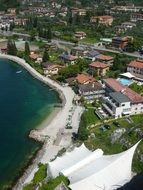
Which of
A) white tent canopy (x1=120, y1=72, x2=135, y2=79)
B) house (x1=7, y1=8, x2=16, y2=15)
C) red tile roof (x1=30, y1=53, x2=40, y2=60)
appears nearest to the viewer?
white tent canopy (x1=120, y1=72, x2=135, y2=79)

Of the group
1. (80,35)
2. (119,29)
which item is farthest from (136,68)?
(119,29)

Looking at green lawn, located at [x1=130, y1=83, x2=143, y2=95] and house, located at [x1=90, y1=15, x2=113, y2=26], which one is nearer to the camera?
green lawn, located at [x1=130, y1=83, x2=143, y2=95]

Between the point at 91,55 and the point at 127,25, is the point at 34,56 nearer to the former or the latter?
the point at 91,55

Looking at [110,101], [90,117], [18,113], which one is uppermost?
[110,101]

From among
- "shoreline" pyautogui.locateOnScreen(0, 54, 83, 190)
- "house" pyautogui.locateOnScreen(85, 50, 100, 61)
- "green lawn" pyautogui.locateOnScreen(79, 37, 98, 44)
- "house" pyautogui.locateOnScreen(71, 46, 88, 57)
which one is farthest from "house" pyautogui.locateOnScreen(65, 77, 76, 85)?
"green lawn" pyautogui.locateOnScreen(79, 37, 98, 44)

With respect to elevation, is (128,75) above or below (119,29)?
below

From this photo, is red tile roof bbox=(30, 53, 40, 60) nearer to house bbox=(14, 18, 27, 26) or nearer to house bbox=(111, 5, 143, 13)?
house bbox=(14, 18, 27, 26)

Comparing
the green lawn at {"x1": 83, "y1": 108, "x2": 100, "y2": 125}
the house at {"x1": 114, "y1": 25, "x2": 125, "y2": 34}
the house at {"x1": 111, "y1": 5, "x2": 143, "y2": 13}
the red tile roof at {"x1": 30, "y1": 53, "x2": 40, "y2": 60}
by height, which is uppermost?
the house at {"x1": 111, "y1": 5, "x2": 143, "y2": 13}
